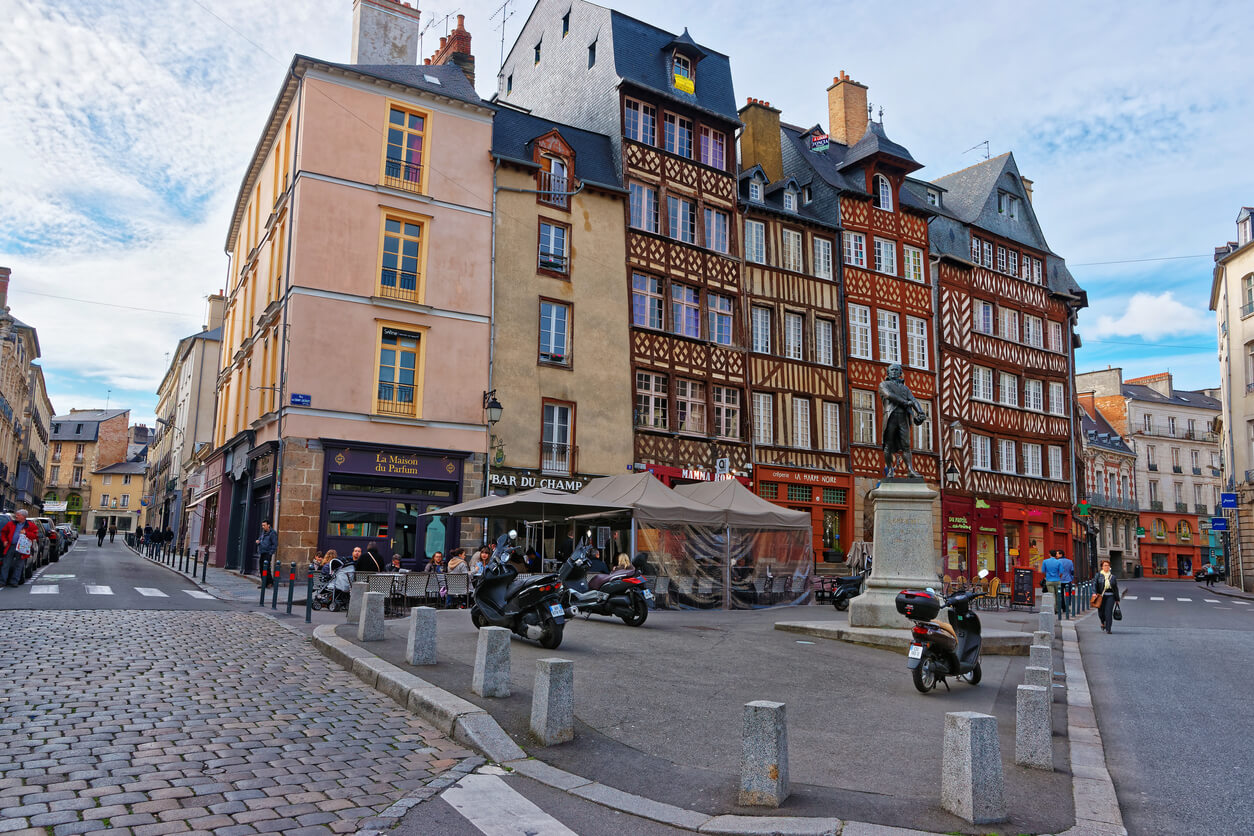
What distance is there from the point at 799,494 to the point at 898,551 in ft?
44.4

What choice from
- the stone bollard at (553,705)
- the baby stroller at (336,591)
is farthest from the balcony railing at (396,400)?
the stone bollard at (553,705)

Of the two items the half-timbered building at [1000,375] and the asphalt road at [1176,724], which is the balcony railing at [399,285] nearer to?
the asphalt road at [1176,724]

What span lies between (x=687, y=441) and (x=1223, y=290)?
2826 cm

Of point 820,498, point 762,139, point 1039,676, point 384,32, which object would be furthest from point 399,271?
point 1039,676

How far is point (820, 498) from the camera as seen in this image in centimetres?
2603

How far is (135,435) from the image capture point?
102 meters

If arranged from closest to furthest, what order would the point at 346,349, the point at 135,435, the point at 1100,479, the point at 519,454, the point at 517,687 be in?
the point at 517,687
the point at 346,349
the point at 519,454
the point at 1100,479
the point at 135,435

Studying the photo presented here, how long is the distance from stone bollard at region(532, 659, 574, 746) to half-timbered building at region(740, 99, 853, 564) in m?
19.6

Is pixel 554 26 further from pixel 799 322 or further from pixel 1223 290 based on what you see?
pixel 1223 290

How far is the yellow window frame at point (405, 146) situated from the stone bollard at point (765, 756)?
712 inches

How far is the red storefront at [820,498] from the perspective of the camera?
995 inches

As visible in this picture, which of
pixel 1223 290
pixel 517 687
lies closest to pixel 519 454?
pixel 517 687

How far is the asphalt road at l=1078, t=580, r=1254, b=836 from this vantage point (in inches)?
193

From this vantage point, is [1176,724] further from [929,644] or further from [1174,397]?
[1174,397]
